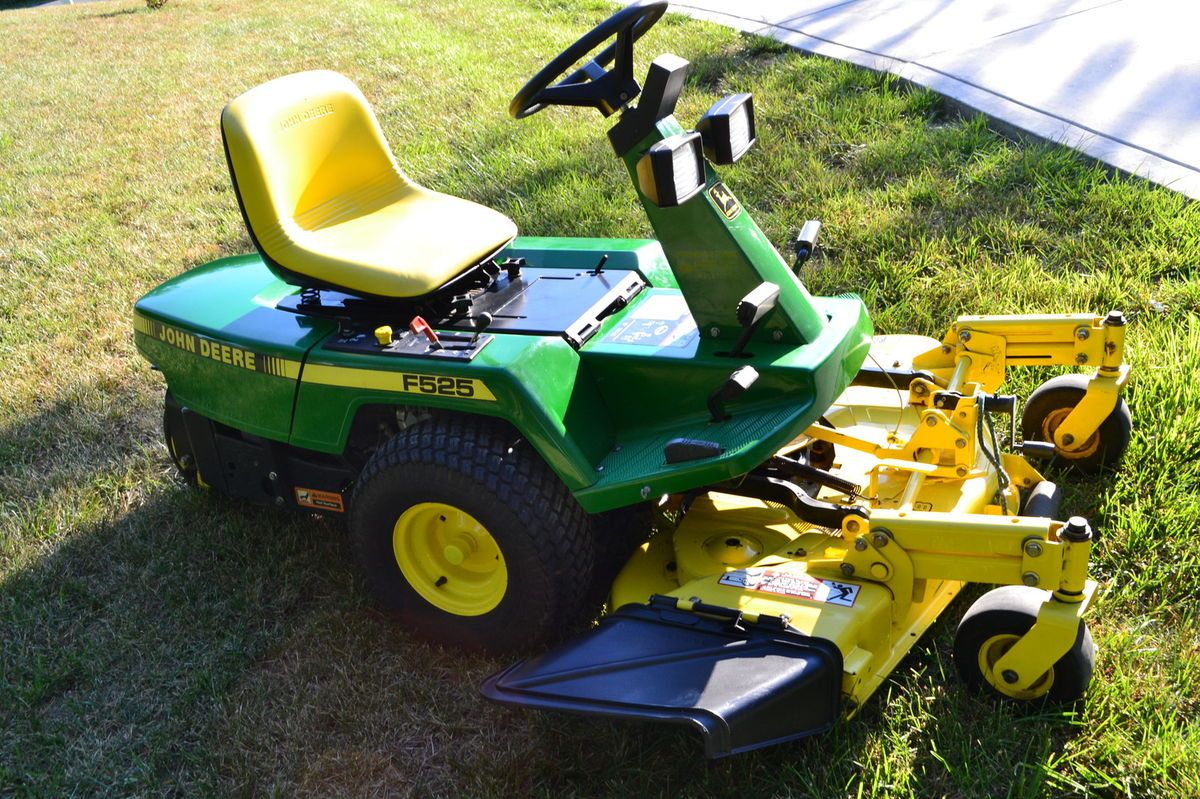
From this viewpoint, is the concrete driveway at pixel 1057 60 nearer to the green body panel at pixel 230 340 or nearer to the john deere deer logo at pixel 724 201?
the john deere deer logo at pixel 724 201

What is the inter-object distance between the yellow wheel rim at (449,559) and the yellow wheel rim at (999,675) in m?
1.04

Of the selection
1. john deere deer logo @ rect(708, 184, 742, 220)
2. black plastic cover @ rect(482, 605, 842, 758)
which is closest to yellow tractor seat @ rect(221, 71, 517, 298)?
A: john deere deer logo @ rect(708, 184, 742, 220)

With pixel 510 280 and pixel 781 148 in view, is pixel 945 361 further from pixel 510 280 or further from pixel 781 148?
pixel 781 148

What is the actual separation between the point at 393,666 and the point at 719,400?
1.03 metres

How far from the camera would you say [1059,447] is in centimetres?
300

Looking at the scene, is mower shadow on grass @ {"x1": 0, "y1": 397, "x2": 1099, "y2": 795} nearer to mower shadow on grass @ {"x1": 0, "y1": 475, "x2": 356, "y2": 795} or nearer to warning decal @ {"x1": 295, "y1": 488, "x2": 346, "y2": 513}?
mower shadow on grass @ {"x1": 0, "y1": 475, "x2": 356, "y2": 795}

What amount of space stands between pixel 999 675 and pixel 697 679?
25.2 inches

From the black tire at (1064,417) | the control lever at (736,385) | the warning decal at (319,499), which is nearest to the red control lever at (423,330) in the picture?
the warning decal at (319,499)

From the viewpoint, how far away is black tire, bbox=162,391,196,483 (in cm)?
324

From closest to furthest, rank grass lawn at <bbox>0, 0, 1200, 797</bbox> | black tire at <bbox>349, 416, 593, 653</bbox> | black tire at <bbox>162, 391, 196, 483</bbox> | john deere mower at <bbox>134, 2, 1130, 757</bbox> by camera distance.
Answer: john deere mower at <bbox>134, 2, 1130, 757</bbox> → grass lawn at <bbox>0, 0, 1200, 797</bbox> → black tire at <bbox>349, 416, 593, 653</bbox> → black tire at <bbox>162, 391, 196, 483</bbox>

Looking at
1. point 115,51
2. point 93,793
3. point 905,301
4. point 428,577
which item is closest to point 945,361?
point 905,301

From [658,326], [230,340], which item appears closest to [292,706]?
[230,340]

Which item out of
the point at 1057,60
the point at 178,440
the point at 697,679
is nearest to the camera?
the point at 697,679

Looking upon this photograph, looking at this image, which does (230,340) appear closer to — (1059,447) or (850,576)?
(850,576)
